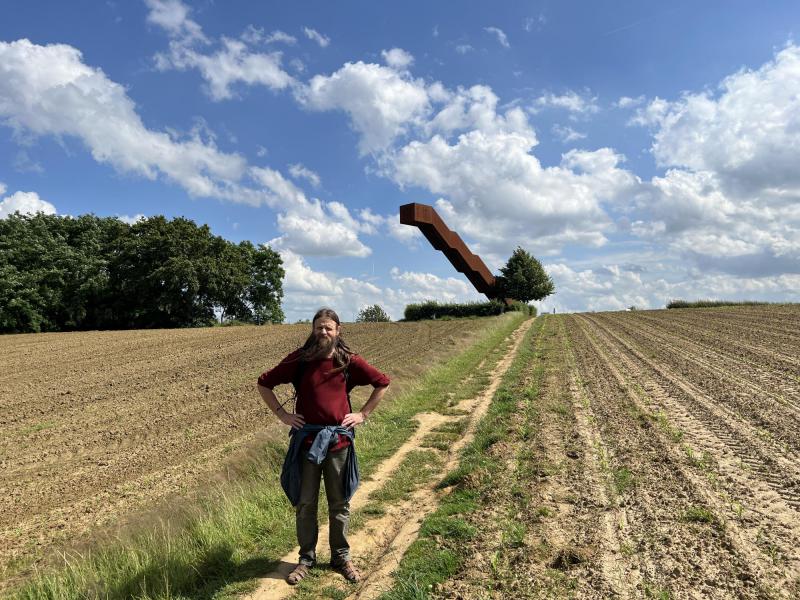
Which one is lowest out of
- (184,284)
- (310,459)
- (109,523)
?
(109,523)

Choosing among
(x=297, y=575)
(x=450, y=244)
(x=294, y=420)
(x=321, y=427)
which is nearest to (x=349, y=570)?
(x=297, y=575)

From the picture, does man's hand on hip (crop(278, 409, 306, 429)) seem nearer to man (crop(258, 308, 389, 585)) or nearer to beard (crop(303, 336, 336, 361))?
man (crop(258, 308, 389, 585))

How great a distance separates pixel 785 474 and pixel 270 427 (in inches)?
→ 307

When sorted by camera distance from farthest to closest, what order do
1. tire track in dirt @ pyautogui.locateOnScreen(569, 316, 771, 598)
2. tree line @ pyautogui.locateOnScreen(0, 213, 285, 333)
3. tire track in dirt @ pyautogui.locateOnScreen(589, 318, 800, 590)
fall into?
tree line @ pyautogui.locateOnScreen(0, 213, 285, 333) < tire track in dirt @ pyautogui.locateOnScreen(589, 318, 800, 590) < tire track in dirt @ pyautogui.locateOnScreen(569, 316, 771, 598)

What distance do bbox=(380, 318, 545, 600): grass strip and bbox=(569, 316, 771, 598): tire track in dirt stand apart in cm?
122

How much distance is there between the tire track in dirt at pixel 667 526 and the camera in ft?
11.8

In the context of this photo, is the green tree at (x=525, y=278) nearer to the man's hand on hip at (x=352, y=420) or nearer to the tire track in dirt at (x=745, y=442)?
the tire track in dirt at (x=745, y=442)

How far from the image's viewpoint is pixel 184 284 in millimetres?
41469

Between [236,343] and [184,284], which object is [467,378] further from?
[184,284]

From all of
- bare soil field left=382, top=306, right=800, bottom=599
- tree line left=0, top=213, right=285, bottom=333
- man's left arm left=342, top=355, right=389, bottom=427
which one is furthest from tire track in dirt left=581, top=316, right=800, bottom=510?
tree line left=0, top=213, right=285, bottom=333

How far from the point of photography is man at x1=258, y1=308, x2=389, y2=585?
4.02 meters

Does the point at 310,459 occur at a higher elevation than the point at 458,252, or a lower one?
lower

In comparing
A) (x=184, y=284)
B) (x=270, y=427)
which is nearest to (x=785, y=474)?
(x=270, y=427)

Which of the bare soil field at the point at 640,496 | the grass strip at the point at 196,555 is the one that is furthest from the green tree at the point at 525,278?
the grass strip at the point at 196,555
